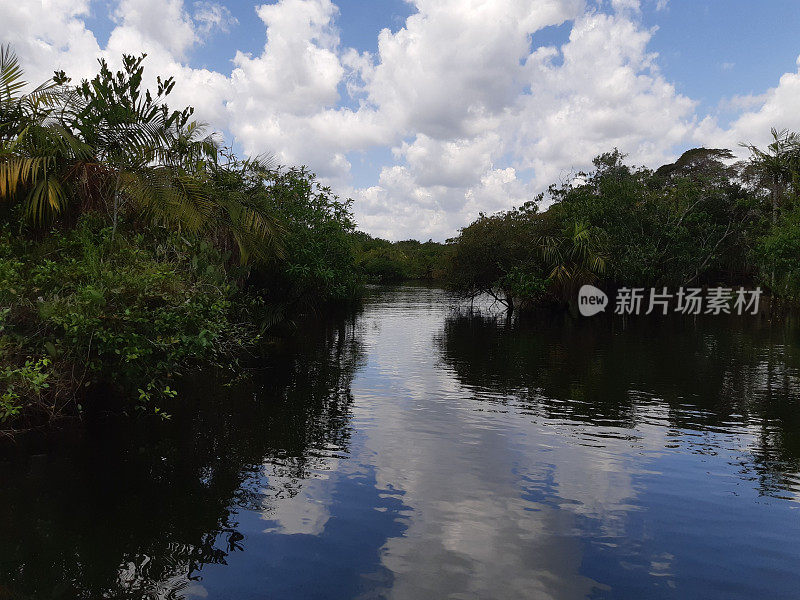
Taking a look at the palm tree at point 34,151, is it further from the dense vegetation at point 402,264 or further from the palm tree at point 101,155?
the dense vegetation at point 402,264

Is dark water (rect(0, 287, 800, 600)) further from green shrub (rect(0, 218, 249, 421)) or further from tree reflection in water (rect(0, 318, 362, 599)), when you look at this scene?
green shrub (rect(0, 218, 249, 421))

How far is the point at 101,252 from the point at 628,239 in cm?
3259

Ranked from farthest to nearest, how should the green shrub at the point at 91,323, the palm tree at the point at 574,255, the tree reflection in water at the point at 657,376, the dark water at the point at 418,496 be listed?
the palm tree at the point at 574,255 → the tree reflection in water at the point at 657,376 → the green shrub at the point at 91,323 → the dark water at the point at 418,496

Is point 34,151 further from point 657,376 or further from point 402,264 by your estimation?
point 402,264

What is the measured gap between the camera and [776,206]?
117 ft

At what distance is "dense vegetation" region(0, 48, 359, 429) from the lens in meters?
8.38

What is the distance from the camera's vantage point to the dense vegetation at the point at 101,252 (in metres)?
8.38

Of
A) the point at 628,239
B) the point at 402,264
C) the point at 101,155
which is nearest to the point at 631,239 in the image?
the point at 628,239

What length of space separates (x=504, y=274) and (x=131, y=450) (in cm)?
3114

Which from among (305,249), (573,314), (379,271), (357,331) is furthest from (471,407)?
(379,271)

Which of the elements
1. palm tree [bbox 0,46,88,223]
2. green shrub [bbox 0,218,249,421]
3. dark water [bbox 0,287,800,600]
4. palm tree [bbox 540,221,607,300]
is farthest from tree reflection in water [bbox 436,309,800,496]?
palm tree [bbox 0,46,88,223]

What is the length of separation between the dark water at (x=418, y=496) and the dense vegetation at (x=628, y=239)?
20534 millimetres

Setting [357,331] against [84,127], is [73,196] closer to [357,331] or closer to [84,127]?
[84,127]

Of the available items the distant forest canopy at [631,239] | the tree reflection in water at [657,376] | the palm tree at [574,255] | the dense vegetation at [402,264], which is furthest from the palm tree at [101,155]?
the dense vegetation at [402,264]
